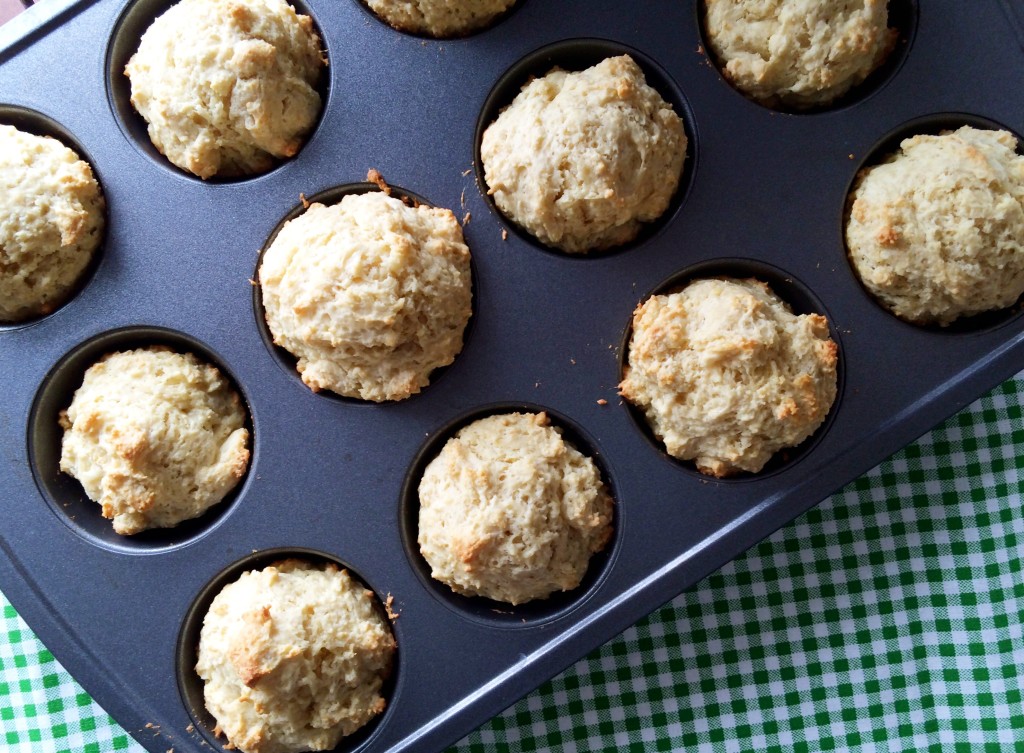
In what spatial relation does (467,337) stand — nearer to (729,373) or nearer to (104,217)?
(729,373)

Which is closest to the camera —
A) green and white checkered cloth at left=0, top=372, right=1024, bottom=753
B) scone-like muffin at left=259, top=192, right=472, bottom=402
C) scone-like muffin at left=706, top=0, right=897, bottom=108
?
scone-like muffin at left=259, top=192, right=472, bottom=402

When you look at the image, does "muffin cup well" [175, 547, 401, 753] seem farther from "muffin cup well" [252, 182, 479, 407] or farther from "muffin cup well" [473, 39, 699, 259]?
"muffin cup well" [473, 39, 699, 259]

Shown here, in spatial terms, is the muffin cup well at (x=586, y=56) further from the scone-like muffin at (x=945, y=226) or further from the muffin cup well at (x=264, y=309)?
the scone-like muffin at (x=945, y=226)

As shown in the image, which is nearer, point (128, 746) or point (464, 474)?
point (464, 474)

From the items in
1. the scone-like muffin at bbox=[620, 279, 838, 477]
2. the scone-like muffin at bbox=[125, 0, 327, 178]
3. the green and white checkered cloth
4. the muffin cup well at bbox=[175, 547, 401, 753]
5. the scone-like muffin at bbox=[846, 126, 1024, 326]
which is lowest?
the green and white checkered cloth

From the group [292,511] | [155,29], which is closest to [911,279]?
[292,511]

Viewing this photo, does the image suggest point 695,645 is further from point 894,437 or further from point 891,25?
point 891,25

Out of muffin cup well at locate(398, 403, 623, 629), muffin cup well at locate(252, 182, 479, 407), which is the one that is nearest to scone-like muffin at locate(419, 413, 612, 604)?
muffin cup well at locate(398, 403, 623, 629)

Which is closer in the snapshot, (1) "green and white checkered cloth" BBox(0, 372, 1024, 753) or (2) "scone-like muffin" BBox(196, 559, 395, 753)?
(2) "scone-like muffin" BBox(196, 559, 395, 753)
